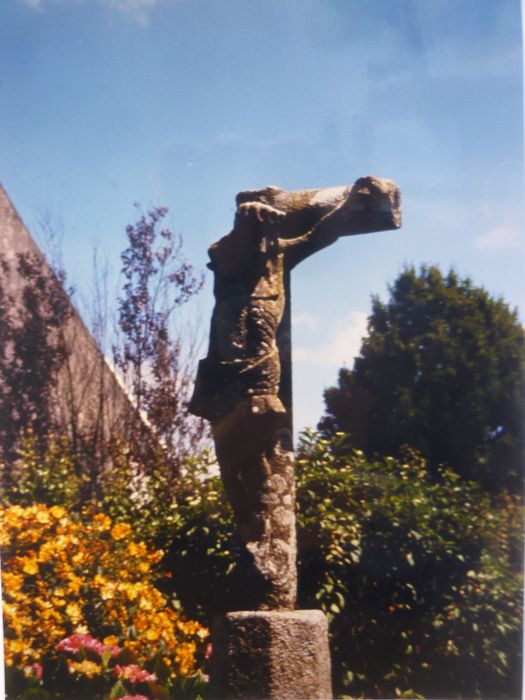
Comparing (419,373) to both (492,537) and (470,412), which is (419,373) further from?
(492,537)

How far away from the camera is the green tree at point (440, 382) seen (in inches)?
189

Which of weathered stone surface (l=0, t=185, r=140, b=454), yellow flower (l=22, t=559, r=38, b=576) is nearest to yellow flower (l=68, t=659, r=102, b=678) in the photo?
yellow flower (l=22, t=559, r=38, b=576)

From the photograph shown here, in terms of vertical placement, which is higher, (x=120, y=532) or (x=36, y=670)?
(x=120, y=532)

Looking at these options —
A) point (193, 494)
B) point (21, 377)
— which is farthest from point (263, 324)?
point (21, 377)

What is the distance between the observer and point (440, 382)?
16.8ft

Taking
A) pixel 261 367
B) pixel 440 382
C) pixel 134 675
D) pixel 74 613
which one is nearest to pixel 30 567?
pixel 74 613

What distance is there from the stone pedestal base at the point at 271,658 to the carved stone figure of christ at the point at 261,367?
0.14 meters

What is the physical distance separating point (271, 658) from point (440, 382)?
2988 mm

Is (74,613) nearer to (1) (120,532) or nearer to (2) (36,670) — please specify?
(2) (36,670)

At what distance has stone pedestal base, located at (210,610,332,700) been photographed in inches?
103

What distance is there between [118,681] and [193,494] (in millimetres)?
1872

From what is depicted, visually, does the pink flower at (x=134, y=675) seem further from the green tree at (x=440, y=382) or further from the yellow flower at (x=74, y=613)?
the green tree at (x=440, y=382)

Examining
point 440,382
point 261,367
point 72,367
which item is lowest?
point 261,367

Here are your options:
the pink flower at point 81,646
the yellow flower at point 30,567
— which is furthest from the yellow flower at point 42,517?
the pink flower at point 81,646
